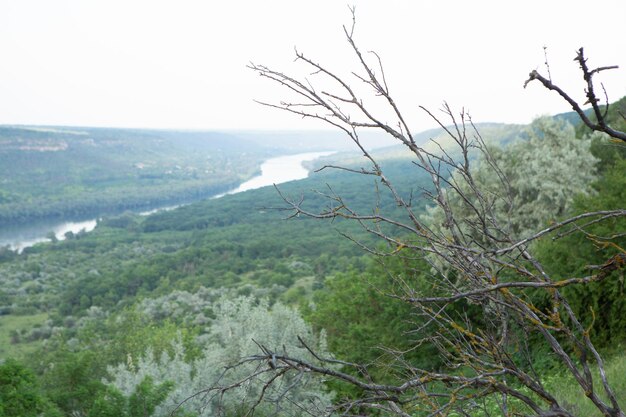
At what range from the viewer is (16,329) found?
145ft

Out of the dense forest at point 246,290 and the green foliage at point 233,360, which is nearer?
the dense forest at point 246,290

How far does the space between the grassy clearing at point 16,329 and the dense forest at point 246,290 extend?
0.62 ft

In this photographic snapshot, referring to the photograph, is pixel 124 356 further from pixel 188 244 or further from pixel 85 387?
pixel 188 244

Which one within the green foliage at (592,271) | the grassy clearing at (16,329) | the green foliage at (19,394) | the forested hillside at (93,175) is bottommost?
the grassy clearing at (16,329)

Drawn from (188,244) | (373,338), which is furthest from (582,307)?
(188,244)

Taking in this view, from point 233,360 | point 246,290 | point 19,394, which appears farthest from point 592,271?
point 246,290

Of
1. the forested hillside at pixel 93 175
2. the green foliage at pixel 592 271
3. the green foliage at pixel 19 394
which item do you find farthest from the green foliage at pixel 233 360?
the forested hillside at pixel 93 175

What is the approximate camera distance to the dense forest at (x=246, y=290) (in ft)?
25.1

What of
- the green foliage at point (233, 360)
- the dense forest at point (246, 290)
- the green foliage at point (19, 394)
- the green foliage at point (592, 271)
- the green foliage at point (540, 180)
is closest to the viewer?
the green foliage at point (19, 394)

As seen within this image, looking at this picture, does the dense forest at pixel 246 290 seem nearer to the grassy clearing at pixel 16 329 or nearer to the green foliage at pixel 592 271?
the green foliage at pixel 592 271

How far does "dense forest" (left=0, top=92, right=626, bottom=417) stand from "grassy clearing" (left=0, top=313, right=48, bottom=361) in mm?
188

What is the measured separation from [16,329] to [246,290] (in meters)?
18.3

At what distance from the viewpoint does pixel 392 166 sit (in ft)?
336

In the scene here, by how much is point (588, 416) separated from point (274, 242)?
63.0 metres
